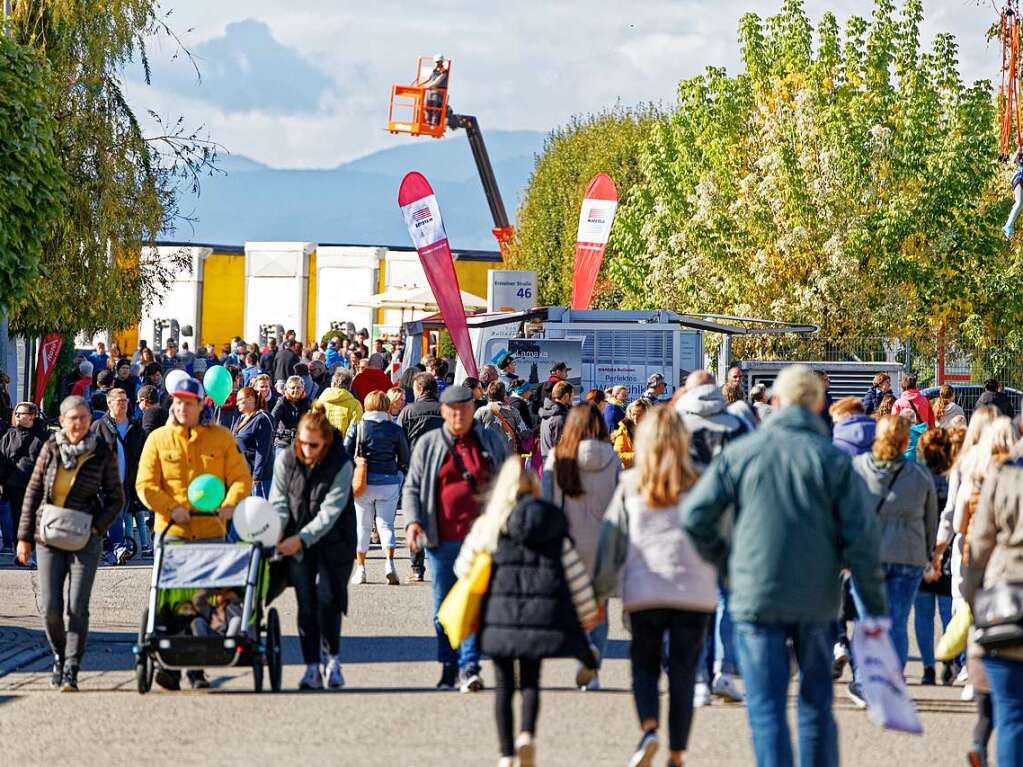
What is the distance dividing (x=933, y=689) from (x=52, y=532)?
5.24 m

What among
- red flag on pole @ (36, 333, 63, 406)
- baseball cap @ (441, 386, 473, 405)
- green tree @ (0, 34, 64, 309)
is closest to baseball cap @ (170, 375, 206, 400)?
baseball cap @ (441, 386, 473, 405)

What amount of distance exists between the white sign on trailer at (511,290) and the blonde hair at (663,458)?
2307cm

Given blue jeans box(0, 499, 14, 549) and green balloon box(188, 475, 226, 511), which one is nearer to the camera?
green balloon box(188, 475, 226, 511)

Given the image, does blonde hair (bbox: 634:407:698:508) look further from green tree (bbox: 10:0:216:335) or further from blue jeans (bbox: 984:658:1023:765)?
green tree (bbox: 10:0:216:335)

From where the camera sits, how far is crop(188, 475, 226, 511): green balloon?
1036 centimetres

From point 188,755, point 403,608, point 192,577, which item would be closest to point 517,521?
point 188,755

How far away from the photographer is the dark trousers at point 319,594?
34.8ft

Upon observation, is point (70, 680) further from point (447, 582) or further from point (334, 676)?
point (447, 582)

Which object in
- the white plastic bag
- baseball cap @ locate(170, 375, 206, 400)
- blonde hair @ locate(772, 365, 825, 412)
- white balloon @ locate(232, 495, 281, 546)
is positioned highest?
blonde hair @ locate(772, 365, 825, 412)

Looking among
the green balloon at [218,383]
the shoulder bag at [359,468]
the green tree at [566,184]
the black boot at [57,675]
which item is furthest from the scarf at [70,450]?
the green tree at [566,184]

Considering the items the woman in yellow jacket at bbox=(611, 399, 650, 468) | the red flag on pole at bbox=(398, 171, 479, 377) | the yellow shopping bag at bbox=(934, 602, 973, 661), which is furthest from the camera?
the red flag on pole at bbox=(398, 171, 479, 377)

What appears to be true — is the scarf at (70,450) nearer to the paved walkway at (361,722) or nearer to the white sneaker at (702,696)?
the paved walkway at (361,722)

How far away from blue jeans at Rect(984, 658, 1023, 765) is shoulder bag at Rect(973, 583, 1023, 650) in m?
0.08

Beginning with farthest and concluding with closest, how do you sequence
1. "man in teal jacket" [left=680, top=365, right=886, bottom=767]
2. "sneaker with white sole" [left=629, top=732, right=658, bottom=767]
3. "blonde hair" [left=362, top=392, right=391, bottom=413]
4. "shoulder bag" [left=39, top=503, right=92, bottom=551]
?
"blonde hair" [left=362, top=392, right=391, bottom=413]
"shoulder bag" [left=39, top=503, right=92, bottom=551]
"sneaker with white sole" [left=629, top=732, right=658, bottom=767]
"man in teal jacket" [left=680, top=365, right=886, bottom=767]
